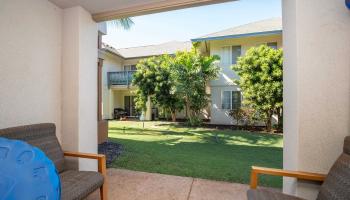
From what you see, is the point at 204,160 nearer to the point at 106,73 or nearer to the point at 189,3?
the point at 189,3

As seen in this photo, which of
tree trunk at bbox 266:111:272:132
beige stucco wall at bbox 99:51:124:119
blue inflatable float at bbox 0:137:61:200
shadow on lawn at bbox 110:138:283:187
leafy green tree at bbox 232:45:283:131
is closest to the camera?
blue inflatable float at bbox 0:137:61:200

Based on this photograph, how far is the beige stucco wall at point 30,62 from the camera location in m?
2.74

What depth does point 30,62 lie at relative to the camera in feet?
10.0

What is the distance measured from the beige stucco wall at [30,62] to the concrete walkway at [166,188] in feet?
5.06

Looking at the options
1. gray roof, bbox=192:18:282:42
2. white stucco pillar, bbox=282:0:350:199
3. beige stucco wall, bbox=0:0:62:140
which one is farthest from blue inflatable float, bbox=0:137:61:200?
gray roof, bbox=192:18:282:42

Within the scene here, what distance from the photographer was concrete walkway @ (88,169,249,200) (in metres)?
3.20

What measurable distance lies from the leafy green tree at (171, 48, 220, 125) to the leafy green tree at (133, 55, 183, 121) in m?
1.11

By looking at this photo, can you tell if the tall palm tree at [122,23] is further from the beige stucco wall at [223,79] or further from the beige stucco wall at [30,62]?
the beige stucco wall at [223,79]

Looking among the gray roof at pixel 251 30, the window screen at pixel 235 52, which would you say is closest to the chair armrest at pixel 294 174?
the gray roof at pixel 251 30

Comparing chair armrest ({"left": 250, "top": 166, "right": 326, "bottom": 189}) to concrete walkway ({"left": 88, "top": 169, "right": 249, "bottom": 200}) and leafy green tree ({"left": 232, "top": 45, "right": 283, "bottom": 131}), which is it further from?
leafy green tree ({"left": 232, "top": 45, "right": 283, "bottom": 131})

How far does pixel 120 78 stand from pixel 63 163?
14686 millimetres

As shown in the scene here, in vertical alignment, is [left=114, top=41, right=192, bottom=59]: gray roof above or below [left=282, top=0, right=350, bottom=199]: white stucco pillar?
above

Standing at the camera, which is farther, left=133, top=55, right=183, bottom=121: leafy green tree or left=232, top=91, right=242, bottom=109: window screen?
left=133, top=55, right=183, bottom=121: leafy green tree

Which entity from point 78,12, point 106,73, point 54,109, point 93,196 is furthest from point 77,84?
point 106,73
